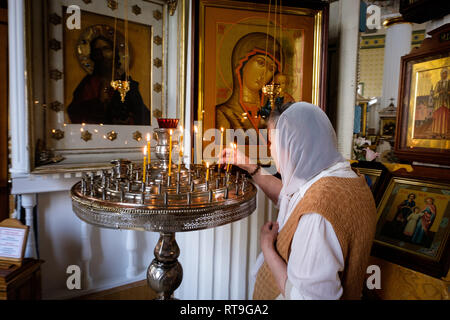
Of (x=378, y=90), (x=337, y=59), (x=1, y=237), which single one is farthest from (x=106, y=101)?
(x=378, y=90)

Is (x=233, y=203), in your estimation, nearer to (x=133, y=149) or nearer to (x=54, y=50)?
(x=133, y=149)

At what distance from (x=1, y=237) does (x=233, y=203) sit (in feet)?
5.40

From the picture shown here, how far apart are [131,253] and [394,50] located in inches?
388

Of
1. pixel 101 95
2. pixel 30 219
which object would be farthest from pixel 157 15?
pixel 30 219

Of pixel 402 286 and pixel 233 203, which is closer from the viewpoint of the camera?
pixel 233 203

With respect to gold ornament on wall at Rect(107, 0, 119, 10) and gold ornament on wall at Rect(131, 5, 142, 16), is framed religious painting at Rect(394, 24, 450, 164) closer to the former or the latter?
gold ornament on wall at Rect(131, 5, 142, 16)

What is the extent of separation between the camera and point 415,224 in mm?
1583

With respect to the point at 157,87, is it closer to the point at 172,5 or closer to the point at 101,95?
the point at 101,95

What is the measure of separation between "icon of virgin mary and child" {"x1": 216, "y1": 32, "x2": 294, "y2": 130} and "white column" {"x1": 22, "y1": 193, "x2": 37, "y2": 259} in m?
1.45

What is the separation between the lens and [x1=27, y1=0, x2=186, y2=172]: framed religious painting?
80.9 inches

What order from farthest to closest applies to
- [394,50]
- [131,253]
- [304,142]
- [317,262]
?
[394,50] < [131,253] < [304,142] < [317,262]
